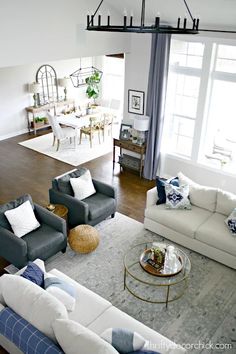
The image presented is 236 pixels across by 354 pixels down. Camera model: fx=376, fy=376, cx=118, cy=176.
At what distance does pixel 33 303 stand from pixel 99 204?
274 centimetres

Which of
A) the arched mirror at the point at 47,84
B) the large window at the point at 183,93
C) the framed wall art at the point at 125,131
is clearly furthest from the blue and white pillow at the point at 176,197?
the arched mirror at the point at 47,84

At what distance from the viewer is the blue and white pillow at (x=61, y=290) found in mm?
4010

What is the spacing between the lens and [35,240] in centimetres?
522

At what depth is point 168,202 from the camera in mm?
6023

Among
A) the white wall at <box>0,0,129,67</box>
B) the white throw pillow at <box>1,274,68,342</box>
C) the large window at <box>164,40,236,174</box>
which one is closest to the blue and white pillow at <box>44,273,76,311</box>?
the white throw pillow at <box>1,274,68,342</box>

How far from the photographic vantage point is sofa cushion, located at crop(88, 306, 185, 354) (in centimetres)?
358

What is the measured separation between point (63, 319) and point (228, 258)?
2843mm

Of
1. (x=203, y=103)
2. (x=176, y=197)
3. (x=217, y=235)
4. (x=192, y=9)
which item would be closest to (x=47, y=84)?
(x=203, y=103)

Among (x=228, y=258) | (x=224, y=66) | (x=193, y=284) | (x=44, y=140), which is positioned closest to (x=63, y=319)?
(x=193, y=284)

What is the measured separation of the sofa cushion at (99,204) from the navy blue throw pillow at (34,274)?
186cm

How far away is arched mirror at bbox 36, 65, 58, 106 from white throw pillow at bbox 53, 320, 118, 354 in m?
8.47

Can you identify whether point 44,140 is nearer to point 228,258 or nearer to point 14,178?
point 14,178

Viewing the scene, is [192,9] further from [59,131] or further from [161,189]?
[59,131]

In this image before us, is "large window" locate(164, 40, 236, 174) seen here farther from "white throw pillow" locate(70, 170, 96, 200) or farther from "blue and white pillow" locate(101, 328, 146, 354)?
"blue and white pillow" locate(101, 328, 146, 354)
